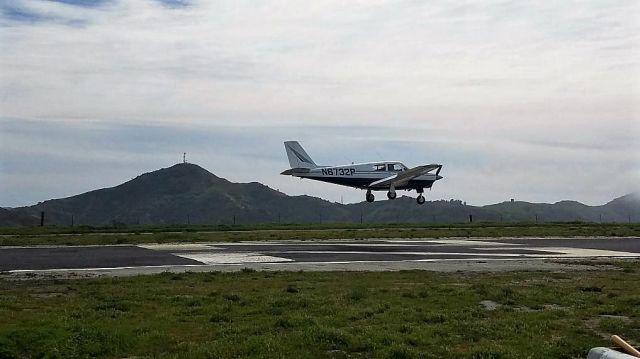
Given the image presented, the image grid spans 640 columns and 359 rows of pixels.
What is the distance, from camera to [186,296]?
16156 mm

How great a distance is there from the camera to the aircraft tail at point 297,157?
65.8 meters

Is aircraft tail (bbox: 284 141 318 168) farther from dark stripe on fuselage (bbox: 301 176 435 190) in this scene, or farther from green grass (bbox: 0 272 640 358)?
green grass (bbox: 0 272 640 358)

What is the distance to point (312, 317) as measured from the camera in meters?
13.1

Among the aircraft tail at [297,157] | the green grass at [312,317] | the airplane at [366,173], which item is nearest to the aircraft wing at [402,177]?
the airplane at [366,173]

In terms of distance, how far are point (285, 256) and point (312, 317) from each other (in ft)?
55.1

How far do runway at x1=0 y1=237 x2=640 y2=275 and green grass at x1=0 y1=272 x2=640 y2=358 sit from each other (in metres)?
5.06

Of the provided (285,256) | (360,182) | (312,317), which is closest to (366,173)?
(360,182)

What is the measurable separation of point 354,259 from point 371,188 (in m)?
38.5

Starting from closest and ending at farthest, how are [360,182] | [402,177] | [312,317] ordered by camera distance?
[312,317], [402,177], [360,182]

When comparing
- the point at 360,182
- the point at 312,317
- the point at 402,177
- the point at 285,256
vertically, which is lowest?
the point at 312,317

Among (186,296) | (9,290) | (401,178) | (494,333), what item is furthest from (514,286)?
(401,178)

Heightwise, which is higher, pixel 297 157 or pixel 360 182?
pixel 297 157

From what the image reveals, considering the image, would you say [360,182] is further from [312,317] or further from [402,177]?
[312,317]

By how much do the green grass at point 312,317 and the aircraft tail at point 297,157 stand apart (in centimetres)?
4582
